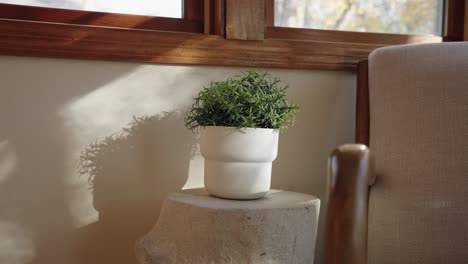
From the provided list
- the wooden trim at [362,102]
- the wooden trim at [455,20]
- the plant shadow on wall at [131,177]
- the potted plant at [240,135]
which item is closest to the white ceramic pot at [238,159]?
the potted plant at [240,135]

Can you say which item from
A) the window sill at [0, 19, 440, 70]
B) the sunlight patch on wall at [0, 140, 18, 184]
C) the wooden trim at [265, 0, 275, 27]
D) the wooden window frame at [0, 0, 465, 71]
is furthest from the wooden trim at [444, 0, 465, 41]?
the sunlight patch on wall at [0, 140, 18, 184]

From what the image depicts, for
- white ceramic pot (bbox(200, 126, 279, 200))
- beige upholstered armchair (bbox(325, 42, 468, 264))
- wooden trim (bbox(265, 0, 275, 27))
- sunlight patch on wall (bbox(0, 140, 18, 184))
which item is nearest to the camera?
beige upholstered armchair (bbox(325, 42, 468, 264))

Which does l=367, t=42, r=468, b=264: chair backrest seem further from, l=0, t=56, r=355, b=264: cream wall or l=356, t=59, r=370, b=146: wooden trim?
l=0, t=56, r=355, b=264: cream wall

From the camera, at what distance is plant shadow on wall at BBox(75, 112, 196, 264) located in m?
1.22

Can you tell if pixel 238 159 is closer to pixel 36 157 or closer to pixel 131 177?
pixel 131 177

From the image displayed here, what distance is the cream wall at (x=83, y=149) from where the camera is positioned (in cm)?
115

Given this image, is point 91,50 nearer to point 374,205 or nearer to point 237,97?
point 237,97

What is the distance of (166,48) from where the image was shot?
1.23 meters

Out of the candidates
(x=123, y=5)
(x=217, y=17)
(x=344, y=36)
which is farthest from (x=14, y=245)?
(x=344, y=36)

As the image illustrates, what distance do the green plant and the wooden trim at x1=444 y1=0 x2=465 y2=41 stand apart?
0.77 metres

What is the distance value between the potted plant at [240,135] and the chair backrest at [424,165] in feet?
0.84

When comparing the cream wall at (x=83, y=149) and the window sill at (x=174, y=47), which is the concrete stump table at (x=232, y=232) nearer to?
the cream wall at (x=83, y=149)

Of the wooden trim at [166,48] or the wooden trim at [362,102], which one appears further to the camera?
the wooden trim at [362,102]

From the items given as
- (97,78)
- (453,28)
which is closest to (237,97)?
(97,78)
